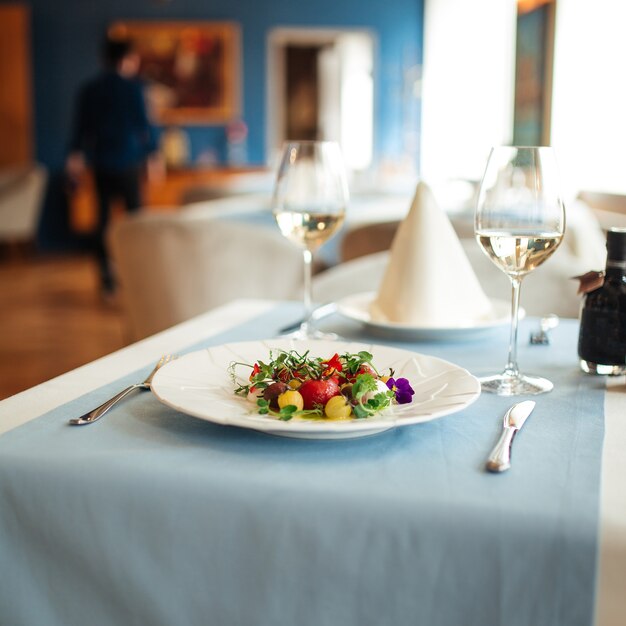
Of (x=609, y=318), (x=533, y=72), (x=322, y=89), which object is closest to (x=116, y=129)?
(x=533, y=72)

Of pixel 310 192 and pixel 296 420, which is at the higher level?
pixel 310 192

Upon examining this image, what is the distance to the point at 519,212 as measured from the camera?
0.86m

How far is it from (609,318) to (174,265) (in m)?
1.76

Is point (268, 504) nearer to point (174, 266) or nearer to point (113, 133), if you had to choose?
point (174, 266)

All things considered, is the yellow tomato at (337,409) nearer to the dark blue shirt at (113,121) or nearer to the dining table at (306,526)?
the dining table at (306,526)

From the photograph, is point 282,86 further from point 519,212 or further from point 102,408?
point 102,408

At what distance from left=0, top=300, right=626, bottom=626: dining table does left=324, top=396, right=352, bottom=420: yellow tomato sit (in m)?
0.02

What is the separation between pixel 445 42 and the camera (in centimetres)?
858

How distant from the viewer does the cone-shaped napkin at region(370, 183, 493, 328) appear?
1.16 m

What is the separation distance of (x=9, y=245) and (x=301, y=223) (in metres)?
7.70

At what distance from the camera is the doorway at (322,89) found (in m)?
8.68

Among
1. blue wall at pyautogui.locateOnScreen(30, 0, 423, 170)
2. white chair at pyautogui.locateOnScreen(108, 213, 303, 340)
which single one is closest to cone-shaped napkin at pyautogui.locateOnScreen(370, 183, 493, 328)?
white chair at pyautogui.locateOnScreen(108, 213, 303, 340)

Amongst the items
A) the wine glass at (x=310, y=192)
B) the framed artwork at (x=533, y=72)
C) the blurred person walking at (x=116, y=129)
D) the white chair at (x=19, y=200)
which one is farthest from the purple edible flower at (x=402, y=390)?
the white chair at (x=19, y=200)

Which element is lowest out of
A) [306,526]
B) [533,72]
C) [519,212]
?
[306,526]
